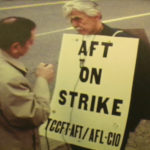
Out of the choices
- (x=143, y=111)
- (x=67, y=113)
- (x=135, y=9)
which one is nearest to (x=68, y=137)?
(x=67, y=113)

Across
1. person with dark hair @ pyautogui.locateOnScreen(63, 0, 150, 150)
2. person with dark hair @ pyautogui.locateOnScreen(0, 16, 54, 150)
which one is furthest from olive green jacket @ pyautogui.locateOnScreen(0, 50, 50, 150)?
person with dark hair @ pyautogui.locateOnScreen(63, 0, 150, 150)

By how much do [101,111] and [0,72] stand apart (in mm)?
229

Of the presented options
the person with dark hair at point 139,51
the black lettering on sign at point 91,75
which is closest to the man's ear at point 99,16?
the person with dark hair at point 139,51

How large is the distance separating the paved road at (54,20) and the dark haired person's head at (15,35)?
0.03 m

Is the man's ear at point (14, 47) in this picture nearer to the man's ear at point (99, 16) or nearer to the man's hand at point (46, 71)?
the man's hand at point (46, 71)

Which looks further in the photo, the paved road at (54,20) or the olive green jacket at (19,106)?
the paved road at (54,20)

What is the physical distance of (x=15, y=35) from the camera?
0.70 meters

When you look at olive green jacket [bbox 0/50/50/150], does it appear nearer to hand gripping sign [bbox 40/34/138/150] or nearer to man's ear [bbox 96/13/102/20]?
hand gripping sign [bbox 40/34/138/150]

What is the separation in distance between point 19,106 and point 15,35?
6.0 inches

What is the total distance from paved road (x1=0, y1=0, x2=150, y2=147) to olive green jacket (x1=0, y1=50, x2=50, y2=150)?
0.11 feet

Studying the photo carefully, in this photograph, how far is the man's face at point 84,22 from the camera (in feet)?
2.38

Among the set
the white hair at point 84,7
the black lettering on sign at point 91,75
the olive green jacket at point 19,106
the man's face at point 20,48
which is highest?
the white hair at point 84,7

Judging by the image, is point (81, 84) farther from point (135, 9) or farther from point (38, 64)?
point (135, 9)

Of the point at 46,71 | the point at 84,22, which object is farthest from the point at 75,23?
the point at 46,71
